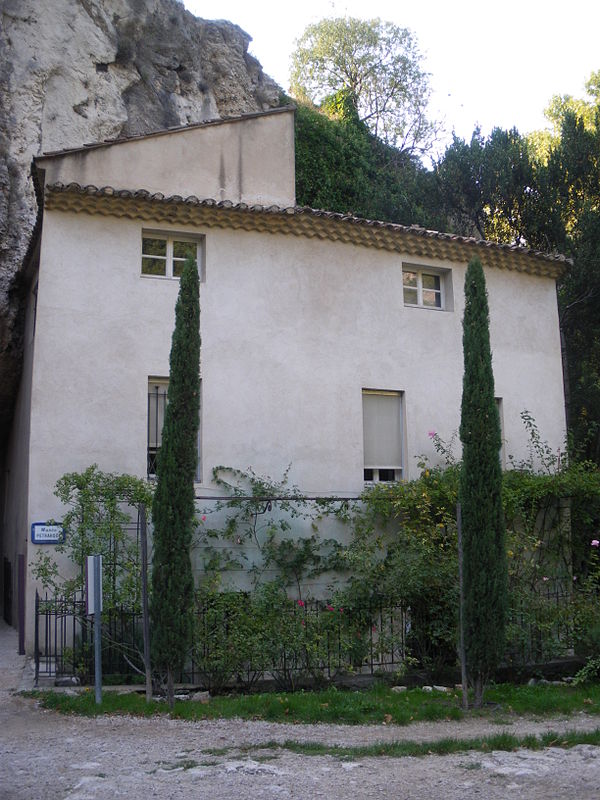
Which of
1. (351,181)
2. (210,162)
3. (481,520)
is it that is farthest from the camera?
(351,181)

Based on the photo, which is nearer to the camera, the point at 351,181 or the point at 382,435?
the point at 382,435

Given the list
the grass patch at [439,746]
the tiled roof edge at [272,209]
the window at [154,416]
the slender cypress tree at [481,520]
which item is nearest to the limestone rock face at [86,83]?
the tiled roof edge at [272,209]

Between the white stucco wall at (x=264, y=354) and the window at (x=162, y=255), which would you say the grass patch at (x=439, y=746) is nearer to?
the white stucco wall at (x=264, y=354)

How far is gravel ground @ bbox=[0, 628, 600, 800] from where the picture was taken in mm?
7223

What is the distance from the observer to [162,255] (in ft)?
52.1

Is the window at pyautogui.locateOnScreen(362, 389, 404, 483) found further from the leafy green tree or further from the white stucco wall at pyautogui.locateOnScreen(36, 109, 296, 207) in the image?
the leafy green tree

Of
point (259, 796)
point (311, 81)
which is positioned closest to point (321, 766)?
point (259, 796)

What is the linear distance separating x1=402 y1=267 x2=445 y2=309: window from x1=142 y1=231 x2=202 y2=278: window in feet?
15.1

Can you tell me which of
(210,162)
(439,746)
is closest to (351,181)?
(210,162)

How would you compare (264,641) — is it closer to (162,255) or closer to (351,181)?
(162,255)

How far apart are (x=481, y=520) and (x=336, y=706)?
3.09m

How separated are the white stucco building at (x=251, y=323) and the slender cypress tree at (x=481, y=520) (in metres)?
4.90

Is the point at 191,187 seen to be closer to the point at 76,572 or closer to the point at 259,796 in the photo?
the point at 76,572

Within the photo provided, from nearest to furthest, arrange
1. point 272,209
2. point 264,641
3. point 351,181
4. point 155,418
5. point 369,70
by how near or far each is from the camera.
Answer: point 264,641 < point 155,418 < point 272,209 < point 351,181 < point 369,70
